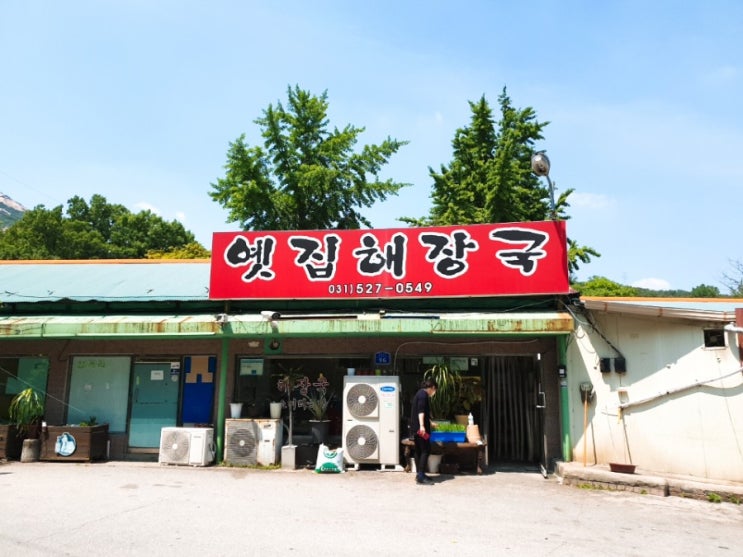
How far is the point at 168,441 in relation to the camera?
10.2 metres

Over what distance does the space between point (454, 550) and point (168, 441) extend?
276 inches

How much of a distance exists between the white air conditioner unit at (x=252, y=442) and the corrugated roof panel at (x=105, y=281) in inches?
113

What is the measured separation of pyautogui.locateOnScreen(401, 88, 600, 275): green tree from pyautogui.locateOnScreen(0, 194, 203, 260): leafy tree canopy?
26.6 m

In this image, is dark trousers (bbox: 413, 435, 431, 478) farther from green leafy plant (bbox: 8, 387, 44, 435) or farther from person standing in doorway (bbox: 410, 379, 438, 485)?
green leafy plant (bbox: 8, 387, 44, 435)

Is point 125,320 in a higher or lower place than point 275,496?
higher

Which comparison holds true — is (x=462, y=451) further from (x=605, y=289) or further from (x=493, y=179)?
(x=605, y=289)

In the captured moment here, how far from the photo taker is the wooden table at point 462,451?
947 cm

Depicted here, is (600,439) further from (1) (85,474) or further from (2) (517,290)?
(1) (85,474)

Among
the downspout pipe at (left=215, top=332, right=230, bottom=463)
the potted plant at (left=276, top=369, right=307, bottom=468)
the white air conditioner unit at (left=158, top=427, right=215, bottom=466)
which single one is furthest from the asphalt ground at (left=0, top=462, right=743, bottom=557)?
the potted plant at (left=276, top=369, right=307, bottom=468)

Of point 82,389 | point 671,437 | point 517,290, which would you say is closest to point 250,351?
point 82,389

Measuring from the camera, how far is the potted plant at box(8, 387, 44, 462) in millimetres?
10422

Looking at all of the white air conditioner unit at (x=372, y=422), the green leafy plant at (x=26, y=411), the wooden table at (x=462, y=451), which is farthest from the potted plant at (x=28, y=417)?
the wooden table at (x=462, y=451)

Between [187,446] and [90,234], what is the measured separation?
133ft

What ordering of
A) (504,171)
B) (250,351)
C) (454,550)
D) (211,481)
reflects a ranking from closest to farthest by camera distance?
(454,550) < (211,481) < (250,351) < (504,171)
